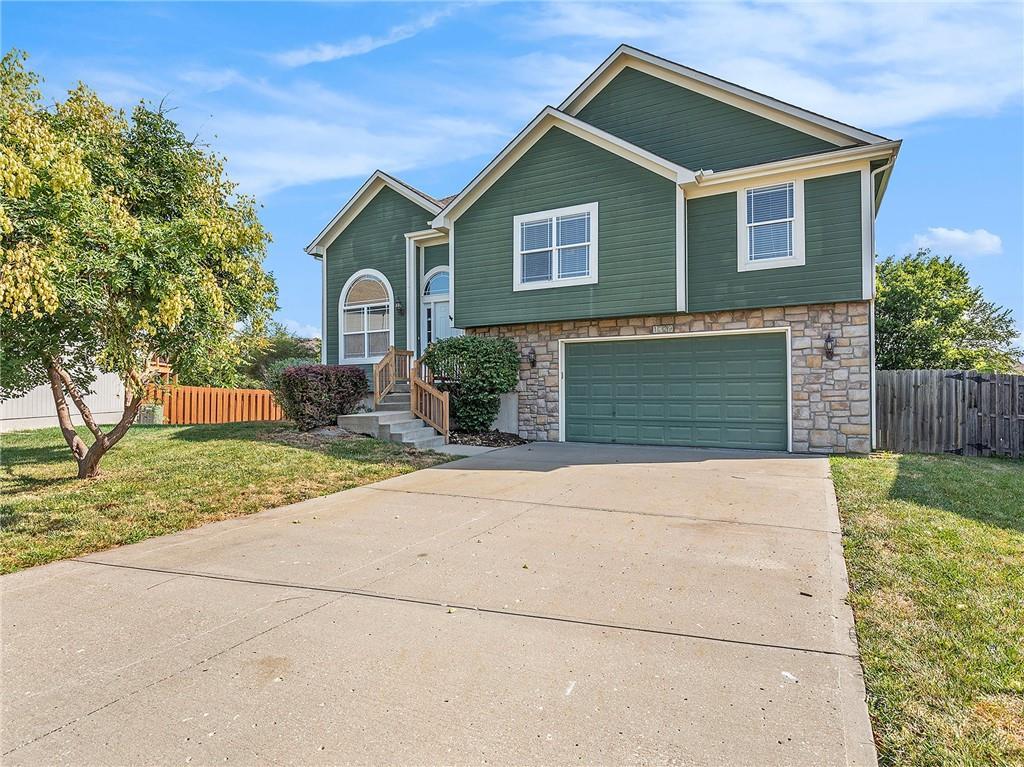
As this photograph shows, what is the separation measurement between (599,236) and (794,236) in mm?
3629

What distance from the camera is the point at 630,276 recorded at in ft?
39.3

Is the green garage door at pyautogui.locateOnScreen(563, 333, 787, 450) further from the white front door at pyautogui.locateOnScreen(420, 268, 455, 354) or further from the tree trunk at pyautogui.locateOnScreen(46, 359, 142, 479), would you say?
the tree trunk at pyautogui.locateOnScreen(46, 359, 142, 479)

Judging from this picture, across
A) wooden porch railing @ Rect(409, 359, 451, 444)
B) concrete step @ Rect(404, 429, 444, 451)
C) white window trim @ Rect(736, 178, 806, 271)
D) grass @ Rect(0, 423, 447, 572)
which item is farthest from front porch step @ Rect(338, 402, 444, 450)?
white window trim @ Rect(736, 178, 806, 271)

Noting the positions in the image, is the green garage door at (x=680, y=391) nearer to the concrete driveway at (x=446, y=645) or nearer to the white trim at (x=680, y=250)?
the white trim at (x=680, y=250)

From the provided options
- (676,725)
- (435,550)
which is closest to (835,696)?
(676,725)

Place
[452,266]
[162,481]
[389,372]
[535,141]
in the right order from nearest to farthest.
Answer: [162,481] < [535,141] < [389,372] < [452,266]

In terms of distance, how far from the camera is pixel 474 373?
12836 millimetres

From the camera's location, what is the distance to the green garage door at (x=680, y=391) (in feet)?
37.8

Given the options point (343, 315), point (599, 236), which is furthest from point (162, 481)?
point (343, 315)

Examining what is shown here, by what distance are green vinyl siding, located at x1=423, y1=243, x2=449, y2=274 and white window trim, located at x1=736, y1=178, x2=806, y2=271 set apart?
23.3 feet

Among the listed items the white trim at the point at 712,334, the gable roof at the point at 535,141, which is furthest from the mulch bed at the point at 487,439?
the gable roof at the point at 535,141

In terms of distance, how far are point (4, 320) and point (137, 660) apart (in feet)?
15.3

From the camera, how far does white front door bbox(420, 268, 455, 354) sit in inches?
607

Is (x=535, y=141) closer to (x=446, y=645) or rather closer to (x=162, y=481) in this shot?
(x=162, y=481)
